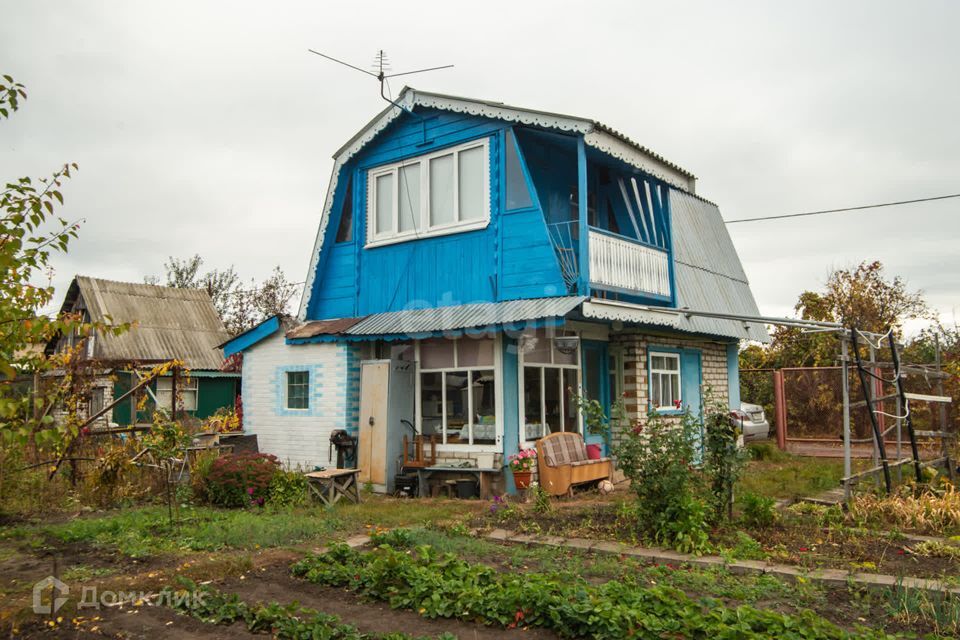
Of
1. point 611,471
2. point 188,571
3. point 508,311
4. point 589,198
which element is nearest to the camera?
point 188,571

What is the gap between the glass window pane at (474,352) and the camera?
34.7 feet

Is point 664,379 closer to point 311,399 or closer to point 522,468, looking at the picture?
point 522,468

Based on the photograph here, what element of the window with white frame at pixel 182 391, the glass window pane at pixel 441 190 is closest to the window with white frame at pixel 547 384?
the glass window pane at pixel 441 190

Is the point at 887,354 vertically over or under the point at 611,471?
over

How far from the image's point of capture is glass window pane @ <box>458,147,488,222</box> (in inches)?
435

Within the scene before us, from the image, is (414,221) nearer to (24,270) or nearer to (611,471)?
(611,471)

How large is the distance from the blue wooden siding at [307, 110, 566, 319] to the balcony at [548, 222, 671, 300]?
53 cm

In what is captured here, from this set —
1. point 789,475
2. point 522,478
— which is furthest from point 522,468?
point 789,475

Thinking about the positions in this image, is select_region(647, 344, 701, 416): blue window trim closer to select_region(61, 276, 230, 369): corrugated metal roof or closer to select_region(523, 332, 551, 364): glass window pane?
select_region(523, 332, 551, 364): glass window pane

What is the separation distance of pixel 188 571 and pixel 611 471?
7.17 m

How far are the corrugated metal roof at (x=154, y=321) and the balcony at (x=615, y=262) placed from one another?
48.3ft

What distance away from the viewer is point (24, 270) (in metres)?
4.57

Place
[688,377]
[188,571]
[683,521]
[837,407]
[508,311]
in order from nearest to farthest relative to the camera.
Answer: [188,571] < [683,521] < [508,311] < [688,377] < [837,407]

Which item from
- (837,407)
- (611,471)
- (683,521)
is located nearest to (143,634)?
(683,521)
